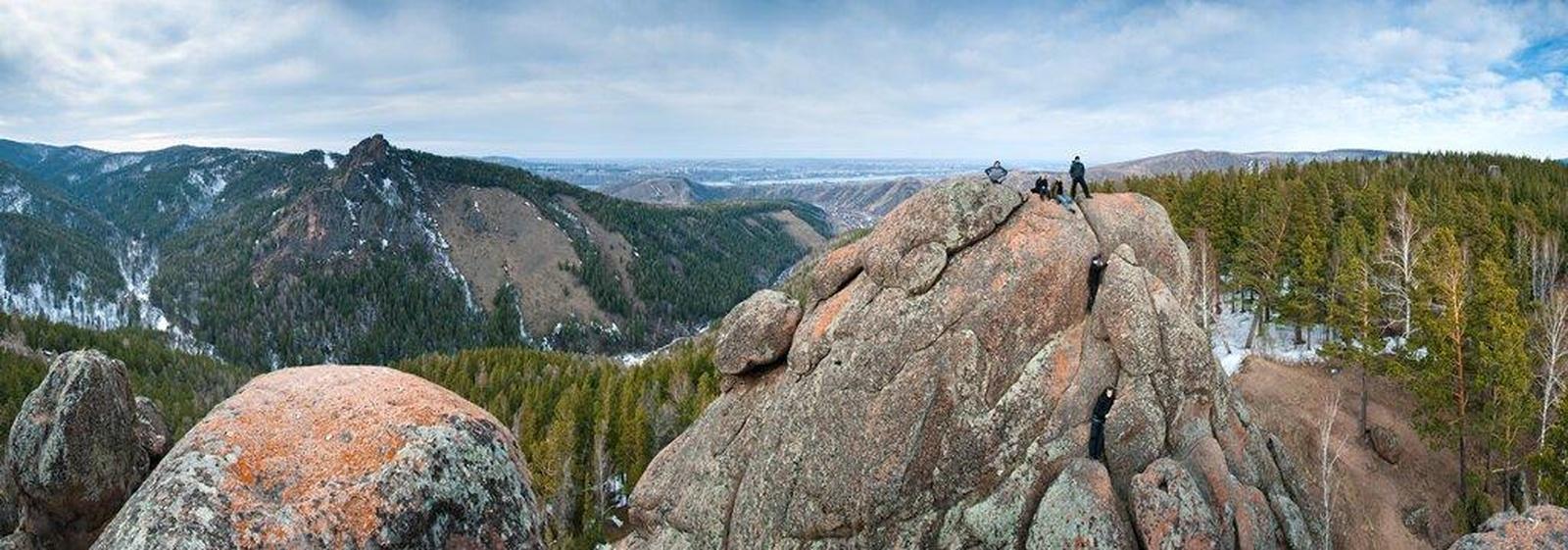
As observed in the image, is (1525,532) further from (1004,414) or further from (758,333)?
(758,333)

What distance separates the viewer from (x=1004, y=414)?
30.4 metres

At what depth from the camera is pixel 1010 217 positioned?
33719mm

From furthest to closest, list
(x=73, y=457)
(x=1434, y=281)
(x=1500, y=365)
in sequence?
(x=1434, y=281) → (x=1500, y=365) → (x=73, y=457)

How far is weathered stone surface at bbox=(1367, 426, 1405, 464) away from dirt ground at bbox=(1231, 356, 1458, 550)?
14.8 inches

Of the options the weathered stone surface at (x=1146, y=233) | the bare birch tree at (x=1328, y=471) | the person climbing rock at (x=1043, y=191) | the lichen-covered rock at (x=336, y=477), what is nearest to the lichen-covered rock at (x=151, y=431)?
the lichen-covered rock at (x=336, y=477)

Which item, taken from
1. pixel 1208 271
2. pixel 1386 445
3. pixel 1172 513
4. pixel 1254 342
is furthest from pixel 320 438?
pixel 1208 271

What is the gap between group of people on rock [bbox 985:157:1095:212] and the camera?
112ft

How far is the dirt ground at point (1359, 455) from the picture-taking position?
1770 inches

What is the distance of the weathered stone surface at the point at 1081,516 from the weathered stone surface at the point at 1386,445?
37.4m

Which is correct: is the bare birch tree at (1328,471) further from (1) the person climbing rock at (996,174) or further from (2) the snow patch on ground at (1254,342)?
(1) the person climbing rock at (996,174)

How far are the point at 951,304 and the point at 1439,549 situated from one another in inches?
1433

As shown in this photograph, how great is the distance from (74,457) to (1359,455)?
6600cm

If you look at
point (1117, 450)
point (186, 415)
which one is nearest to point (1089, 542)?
point (1117, 450)

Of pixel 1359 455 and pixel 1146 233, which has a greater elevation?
pixel 1146 233
